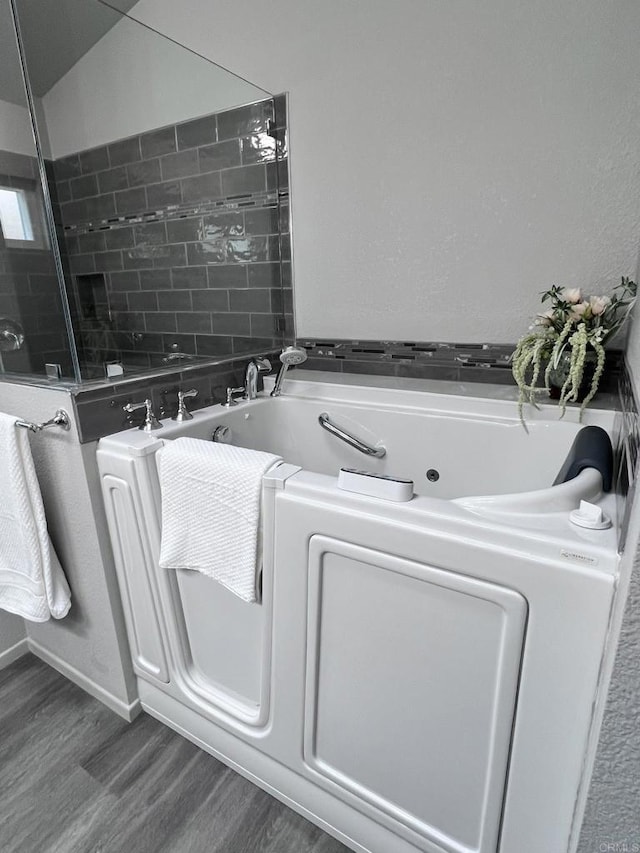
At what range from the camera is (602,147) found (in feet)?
4.70

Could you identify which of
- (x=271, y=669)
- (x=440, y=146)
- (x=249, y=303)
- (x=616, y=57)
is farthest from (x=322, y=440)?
(x=616, y=57)

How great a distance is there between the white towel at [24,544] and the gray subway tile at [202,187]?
1373mm

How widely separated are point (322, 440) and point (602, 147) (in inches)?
53.4

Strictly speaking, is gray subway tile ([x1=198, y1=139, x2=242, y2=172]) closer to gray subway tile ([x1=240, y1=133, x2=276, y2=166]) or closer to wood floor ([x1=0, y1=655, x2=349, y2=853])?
gray subway tile ([x1=240, y1=133, x2=276, y2=166])

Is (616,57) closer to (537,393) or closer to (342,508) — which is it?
(537,393)

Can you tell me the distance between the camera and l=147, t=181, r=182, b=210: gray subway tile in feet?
7.09

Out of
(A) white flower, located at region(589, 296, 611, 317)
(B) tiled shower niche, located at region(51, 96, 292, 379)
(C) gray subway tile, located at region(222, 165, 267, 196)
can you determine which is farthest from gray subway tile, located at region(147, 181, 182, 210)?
(A) white flower, located at region(589, 296, 611, 317)

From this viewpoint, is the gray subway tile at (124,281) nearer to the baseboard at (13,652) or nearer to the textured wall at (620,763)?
the baseboard at (13,652)

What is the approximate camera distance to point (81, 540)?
1.35 metres

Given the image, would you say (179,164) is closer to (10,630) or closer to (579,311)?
(579,311)

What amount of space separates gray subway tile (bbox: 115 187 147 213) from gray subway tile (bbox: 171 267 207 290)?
0.38 m

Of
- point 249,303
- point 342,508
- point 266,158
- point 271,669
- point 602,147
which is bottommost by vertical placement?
point 271,669

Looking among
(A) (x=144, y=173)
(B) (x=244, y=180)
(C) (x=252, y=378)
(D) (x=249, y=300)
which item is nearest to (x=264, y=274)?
(D) (x=249, y=300)

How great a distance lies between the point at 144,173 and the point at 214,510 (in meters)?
1.97
